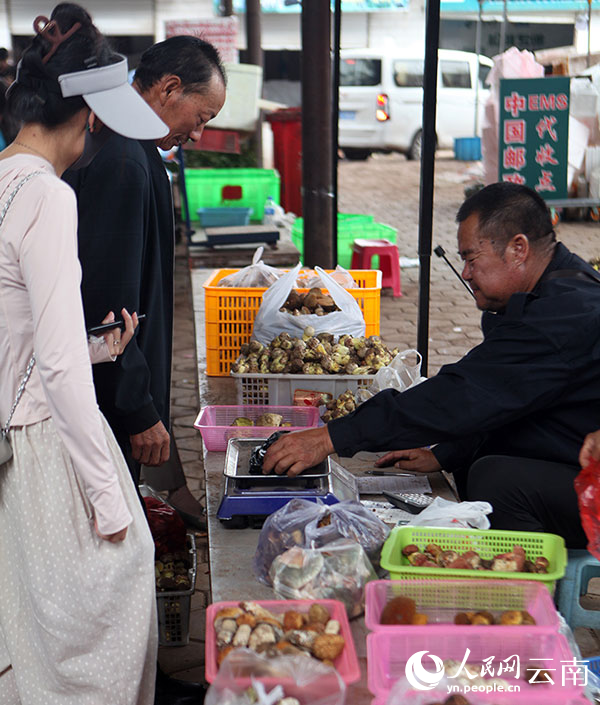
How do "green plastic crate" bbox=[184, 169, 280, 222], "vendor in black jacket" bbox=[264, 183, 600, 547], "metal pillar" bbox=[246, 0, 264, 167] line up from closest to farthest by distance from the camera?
"vendor in black jacket" bbox=[264, 183, 600, 547], "green plastic crate" bbox=[184, 169, 280, 222], "metal pillar" bbox=[246, 0, 264, 167]

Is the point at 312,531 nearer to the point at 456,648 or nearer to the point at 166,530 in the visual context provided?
the point at 456,648

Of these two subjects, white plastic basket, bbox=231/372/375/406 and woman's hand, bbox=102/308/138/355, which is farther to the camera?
white plastic basket, bbox=231/372/375/406

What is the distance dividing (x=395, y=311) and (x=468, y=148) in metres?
10.8

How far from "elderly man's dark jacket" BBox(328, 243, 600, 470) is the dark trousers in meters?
0.08

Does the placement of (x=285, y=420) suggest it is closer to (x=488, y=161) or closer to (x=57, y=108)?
(x=57, y=108)

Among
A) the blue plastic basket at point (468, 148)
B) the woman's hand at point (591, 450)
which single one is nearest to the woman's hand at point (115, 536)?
the woman's hand at point (591, 450)

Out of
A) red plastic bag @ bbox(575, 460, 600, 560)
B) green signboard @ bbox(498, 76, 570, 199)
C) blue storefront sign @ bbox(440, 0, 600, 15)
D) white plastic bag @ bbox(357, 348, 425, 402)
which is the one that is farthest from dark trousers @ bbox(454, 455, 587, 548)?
blue storefront sign @ bbox(440, 0, 600, 15)

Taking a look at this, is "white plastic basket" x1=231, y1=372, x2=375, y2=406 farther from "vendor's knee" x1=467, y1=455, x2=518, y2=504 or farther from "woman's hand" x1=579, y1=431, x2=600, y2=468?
"woman's hand" x1=579, y1=431, x2=600, y2=468

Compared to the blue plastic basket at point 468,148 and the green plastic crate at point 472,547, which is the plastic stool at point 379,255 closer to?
the green plastic crate at point 472,547

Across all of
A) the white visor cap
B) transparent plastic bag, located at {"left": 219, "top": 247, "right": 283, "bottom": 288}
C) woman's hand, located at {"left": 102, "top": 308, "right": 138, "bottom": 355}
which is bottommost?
transparent plastic bag, located at {"left": 219, "top": 247, "right": 283, "bottom": 288}

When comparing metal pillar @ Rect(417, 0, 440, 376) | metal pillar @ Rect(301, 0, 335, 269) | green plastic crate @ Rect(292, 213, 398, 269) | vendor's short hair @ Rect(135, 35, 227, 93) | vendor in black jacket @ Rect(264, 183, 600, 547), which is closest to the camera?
vendor in black jacket @ Rect(264, 183, 600, 547)

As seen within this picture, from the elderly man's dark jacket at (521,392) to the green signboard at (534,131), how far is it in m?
4.23

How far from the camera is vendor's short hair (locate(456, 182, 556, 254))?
2639 mm

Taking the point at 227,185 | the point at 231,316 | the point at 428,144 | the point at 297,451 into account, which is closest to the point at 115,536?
the point at 297,451
